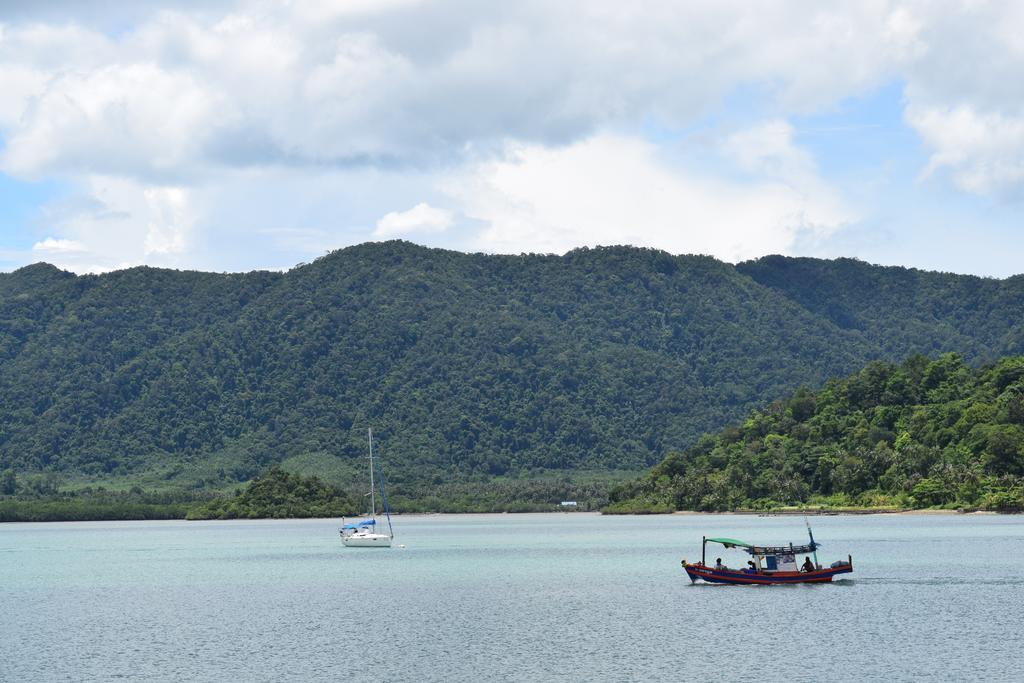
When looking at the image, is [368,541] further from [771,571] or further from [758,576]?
[771,571]

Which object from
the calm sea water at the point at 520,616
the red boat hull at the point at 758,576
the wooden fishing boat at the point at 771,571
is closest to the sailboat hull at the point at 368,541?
the calm sea water at the point at 520,616

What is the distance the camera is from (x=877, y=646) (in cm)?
6438

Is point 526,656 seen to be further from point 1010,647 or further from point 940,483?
point 940,483

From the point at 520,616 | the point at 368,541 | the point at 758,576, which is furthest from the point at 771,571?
the point at 368,541

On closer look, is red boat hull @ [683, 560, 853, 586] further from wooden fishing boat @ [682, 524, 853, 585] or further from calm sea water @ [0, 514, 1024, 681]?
calm sea water @ [0, 514, 1024, 681]

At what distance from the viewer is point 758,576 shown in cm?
9438

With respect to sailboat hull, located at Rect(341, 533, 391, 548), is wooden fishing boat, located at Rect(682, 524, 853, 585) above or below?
below

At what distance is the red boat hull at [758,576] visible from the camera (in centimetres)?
9294

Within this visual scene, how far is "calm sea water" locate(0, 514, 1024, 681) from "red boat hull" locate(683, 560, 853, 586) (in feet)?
3.15

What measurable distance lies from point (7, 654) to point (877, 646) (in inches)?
1691

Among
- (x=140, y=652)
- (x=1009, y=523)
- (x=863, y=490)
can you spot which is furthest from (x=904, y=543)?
(x=140, y=652)

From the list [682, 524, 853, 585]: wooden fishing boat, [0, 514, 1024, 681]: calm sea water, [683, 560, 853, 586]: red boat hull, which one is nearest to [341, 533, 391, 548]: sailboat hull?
[0, 514, 1024, 681]: calm sea water

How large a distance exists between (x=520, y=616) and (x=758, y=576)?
71.9ft

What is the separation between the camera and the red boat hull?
92.9 metres
